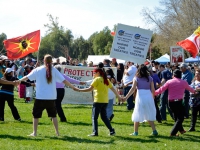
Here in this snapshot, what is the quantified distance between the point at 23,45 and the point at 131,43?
238 inches

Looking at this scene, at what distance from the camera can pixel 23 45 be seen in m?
17.3

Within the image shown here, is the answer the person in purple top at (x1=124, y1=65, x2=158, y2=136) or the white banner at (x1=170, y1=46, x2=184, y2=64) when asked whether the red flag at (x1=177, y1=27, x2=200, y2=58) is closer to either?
the white banner at (x1=170, y1=46, x2=184, y2=64)

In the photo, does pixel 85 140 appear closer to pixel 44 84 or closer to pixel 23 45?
pixel 44 84

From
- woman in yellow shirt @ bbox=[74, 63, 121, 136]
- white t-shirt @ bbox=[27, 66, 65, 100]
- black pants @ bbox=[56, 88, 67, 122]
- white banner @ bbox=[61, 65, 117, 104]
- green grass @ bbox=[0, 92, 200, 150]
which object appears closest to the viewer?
green grass @ bbox=[0, 92, 200, 150]

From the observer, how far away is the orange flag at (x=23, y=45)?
17.0 m

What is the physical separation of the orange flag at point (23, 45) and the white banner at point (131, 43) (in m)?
4.74

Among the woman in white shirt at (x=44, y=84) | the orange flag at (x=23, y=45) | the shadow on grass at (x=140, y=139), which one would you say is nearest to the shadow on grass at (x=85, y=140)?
the shadow on grass at (x=140, y=139)

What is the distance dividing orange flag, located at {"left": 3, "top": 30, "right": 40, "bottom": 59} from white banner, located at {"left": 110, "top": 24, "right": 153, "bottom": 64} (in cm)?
474

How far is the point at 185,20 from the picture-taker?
54.2 meters

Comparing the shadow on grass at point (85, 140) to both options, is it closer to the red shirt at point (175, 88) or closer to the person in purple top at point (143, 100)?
the person in purple top at point (143, 100)

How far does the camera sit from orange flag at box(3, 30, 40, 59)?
55.6ft

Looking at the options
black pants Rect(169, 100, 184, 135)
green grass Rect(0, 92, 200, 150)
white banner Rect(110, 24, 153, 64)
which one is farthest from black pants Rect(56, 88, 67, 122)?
black pants Rect(169, 100, 184, 135)

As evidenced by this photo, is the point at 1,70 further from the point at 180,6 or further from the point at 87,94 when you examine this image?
the point at 180,6

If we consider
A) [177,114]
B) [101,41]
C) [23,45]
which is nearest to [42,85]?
[177,114]
